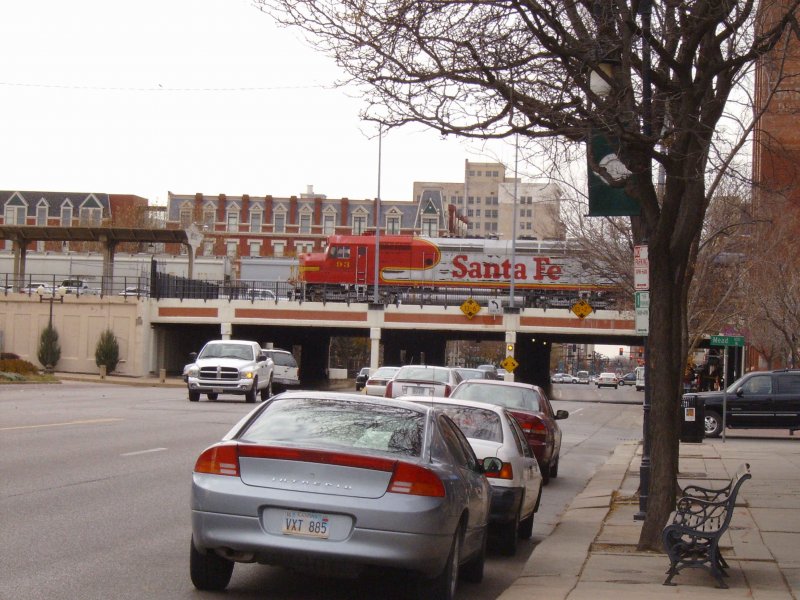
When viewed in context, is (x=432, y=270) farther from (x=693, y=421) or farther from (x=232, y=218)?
(x=232, y=218)

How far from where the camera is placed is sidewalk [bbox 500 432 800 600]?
8688 mm

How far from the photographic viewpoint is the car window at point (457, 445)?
873 cm

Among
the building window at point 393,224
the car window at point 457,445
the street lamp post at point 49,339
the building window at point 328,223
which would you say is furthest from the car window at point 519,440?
the building window at point 393,224

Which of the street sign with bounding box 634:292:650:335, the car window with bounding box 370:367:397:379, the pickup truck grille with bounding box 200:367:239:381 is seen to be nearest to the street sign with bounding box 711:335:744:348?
the car window with bounding box 370:367:397:379

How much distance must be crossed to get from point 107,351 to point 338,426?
2184 inches

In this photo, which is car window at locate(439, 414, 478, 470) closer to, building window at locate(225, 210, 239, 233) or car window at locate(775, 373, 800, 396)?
car window at locate(775, 373, 800, 396)

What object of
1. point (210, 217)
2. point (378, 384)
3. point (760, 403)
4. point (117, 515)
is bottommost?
point (117, 515)

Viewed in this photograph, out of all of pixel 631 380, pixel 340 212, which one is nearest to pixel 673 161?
pixel 340 212

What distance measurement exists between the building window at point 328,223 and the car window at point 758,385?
290 feet

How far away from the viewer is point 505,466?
443 inches

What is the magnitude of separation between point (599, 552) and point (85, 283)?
230 ft

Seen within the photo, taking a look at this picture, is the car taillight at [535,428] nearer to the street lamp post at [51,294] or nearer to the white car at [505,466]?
the white car at [505,466]

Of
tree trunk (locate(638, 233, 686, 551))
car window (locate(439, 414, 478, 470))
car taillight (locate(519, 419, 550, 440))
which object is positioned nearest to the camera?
car window (locate(439, 414, 478, 470))

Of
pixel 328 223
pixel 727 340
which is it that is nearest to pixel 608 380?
pixel 328 223
